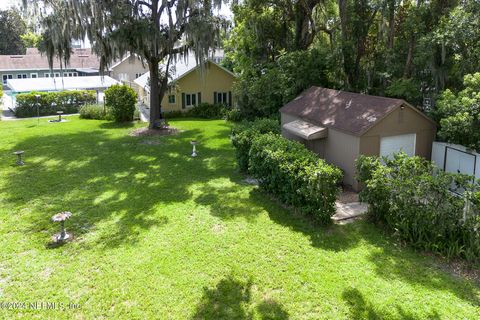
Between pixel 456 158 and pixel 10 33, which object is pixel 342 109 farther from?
pixel 10 33

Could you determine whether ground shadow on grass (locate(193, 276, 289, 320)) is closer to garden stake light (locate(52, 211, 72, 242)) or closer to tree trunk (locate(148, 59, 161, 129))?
garden stake light (locate(52, 211, 72, 242))

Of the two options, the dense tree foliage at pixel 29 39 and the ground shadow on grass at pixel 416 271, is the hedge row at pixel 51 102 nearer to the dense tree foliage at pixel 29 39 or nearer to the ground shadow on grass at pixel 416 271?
the ground shadow on grass at pixel 416 271

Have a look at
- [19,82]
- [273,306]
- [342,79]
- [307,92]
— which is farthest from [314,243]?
[19,82]

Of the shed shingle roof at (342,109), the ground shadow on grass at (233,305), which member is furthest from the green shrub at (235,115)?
the ground shadow on grass at (233,305)

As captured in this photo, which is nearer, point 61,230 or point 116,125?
point 61,230

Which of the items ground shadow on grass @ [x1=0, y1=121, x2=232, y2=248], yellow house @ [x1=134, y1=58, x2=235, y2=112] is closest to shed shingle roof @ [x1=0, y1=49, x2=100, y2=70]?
yellow house @ [x1=134, y1=58, x2=235, y2=112]

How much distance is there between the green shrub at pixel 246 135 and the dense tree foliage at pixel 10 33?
51038mm

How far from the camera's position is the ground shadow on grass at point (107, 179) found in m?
9.72

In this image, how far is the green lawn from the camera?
20.8 ft

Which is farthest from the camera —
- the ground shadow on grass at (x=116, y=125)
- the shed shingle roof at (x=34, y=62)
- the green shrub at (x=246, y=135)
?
the shed shingle roof at (x=34, y=62)

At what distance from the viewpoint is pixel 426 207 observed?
27.1ft

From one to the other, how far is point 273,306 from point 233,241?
2439mm

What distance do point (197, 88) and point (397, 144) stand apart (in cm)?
1871

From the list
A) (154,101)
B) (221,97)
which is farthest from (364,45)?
(221,97)
